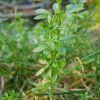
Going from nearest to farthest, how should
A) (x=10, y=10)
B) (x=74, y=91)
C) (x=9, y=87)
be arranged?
(x=74, y=91)
(x=9, y=87)
(x=10, y=10)

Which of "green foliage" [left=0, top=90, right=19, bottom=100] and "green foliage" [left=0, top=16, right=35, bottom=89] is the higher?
"green foliage" [left=0, top=16, right=35, bottom=89]

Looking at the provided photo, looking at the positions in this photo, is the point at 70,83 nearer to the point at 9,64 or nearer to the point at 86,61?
the point at 86,61

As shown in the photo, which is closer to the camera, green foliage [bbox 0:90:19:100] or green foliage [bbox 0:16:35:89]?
green foliage [bbox 0:90:19:100]

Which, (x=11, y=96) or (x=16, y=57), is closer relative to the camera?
(x=11, y=96)

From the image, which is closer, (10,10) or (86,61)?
(86,61)

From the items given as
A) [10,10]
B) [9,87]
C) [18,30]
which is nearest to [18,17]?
[18,30]

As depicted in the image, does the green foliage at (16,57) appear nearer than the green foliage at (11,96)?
No

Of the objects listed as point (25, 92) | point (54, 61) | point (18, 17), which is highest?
point (18, 17)

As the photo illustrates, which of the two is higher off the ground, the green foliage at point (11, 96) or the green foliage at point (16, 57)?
the green foliage at point (16, 57)

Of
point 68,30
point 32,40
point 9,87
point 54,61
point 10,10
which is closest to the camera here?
point 54,61

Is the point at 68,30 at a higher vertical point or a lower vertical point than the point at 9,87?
higher

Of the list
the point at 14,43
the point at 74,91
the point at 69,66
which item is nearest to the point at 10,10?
the point at 14,43
